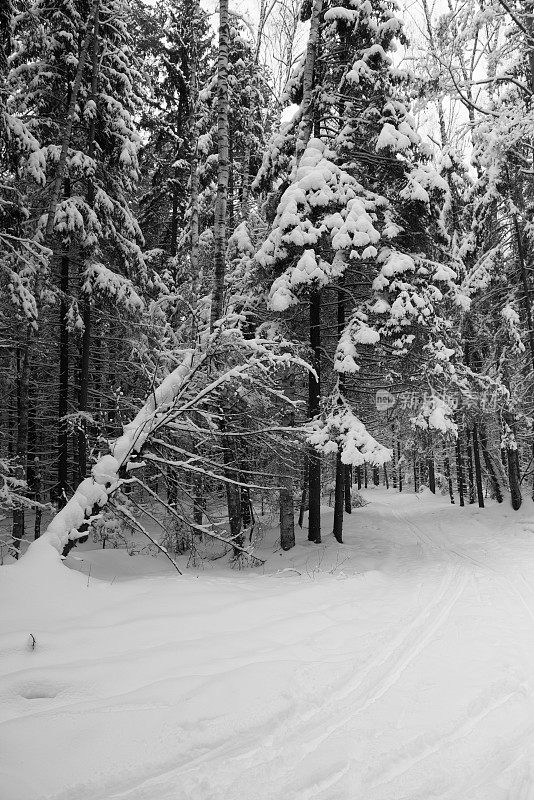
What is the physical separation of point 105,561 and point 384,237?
954 centimetres

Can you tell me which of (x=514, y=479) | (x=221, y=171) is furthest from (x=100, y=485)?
(x=514, y=479)

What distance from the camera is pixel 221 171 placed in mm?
8734

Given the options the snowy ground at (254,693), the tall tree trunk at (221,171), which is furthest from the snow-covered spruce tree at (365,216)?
the snowy ground at (254,693)

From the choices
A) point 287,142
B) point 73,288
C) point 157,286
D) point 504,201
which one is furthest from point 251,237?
point 504,201

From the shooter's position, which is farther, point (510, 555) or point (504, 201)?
point (504, 201)

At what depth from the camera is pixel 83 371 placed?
12086 millimetres

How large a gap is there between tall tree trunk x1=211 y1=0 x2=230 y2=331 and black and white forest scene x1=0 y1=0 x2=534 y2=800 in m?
0.06

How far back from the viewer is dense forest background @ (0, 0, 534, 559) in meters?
8.37

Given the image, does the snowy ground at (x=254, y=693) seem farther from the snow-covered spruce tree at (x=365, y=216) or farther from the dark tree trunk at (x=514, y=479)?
the dark tree trunk at (x=514, y=479)

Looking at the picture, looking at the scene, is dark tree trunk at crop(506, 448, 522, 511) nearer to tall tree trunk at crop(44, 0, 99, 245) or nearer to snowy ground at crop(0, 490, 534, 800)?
snowy ground at crop(0, 490, 534, 800)

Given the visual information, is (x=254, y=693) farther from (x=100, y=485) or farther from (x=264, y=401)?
(x=264, y=401)

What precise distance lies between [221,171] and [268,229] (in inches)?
143

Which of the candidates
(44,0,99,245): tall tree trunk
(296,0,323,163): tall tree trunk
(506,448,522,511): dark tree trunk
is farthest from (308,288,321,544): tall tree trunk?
(506,448,522,511): dark tree trunk

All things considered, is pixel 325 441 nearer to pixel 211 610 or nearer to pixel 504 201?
pixel 211 610
